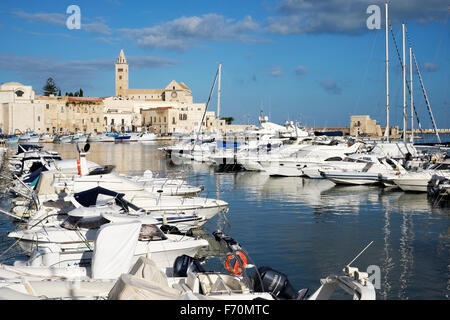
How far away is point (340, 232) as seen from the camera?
50.3ft

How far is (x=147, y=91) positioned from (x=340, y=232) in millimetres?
132432

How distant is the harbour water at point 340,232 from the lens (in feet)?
35.9

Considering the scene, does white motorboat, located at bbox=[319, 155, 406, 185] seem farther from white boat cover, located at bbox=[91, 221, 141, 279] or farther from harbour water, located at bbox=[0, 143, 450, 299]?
white boat cover, located at bbox=[91, 221, 141, 279]

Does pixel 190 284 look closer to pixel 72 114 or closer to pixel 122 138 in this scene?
pixel 122 138

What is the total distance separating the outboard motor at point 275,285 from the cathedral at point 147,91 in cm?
13026

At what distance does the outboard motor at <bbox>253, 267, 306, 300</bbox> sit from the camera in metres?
8.16

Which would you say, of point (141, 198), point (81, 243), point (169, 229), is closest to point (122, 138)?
point (141, 198)

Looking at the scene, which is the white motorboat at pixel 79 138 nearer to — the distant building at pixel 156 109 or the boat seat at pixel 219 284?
the distant building at pixel 156 109

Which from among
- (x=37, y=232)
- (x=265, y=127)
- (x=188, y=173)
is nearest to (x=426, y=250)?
(x=37, y=232)

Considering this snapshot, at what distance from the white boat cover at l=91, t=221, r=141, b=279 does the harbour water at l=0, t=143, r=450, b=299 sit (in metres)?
3.67

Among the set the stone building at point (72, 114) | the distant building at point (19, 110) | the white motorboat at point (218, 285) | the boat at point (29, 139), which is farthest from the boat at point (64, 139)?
the white motorboat at point (218, 285)

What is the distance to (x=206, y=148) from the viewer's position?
44.6 meters
